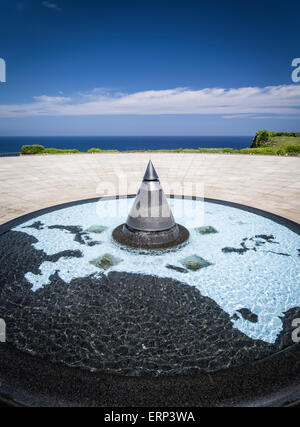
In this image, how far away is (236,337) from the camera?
13.3 feet

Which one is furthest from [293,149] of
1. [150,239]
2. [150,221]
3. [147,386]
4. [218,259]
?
[147,386]

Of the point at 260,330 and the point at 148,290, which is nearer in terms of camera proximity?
the point at 260,330

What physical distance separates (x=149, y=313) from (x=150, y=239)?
2.97m

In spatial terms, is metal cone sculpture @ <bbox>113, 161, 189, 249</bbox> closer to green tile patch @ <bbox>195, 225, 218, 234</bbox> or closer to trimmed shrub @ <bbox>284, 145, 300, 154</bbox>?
green tile patch @ <bbox>195, 225, 218, 234</bbox>

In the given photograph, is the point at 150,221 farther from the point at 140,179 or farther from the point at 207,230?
the point at 140,179

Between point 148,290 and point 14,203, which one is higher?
point 14,203

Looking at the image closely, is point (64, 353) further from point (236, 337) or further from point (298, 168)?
point (298, 168)

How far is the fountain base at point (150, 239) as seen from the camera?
286 inches

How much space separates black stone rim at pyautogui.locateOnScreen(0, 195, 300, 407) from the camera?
2.88 m

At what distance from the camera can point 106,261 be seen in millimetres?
6488

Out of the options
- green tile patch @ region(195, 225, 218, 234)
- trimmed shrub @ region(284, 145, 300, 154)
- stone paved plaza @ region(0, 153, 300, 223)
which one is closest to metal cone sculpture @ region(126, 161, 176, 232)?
green tile patch @ region(195, 225, 218, 234)

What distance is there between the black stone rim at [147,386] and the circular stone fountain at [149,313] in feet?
0.04

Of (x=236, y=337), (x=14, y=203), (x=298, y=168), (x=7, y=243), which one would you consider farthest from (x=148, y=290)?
(x=298, y=168)
